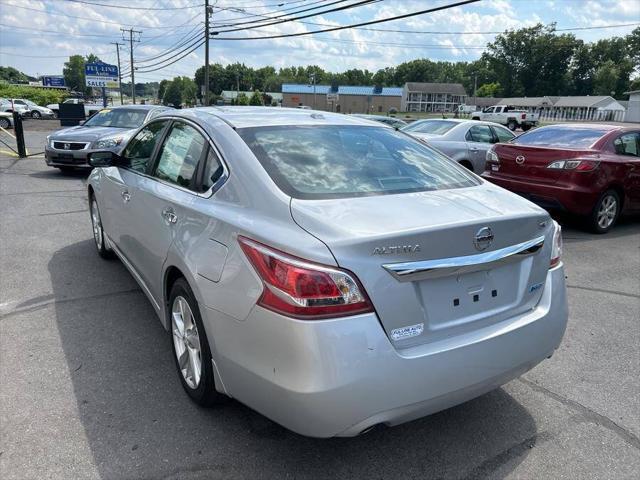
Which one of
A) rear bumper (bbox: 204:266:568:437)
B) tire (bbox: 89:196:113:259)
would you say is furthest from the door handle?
tire (bbox: 89:196:113:259)

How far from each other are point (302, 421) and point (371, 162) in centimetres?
153

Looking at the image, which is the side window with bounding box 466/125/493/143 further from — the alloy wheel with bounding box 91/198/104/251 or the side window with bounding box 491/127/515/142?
the alloy wheel with bounding box 91/198/104/251

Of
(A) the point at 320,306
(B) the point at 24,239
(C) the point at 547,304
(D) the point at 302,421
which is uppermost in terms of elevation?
(A) the point at 320,306

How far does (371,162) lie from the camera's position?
2.96 m

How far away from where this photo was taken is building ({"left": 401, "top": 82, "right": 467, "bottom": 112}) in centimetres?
12962

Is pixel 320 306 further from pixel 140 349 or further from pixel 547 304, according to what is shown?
pixel 140 349

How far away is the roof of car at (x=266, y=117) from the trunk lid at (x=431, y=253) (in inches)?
36.9

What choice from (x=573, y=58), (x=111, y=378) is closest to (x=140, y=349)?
(x=111, y=378)

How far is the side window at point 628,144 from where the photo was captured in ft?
24.9

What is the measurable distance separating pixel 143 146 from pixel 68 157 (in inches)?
330

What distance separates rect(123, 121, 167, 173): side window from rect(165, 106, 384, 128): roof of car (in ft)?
0.95

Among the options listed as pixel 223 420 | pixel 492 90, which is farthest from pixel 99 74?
pixel 492 90

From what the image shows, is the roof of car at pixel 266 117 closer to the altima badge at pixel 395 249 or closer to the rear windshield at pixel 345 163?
the rear windshield at pixel 345 163

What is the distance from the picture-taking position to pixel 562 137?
773 centimetres
